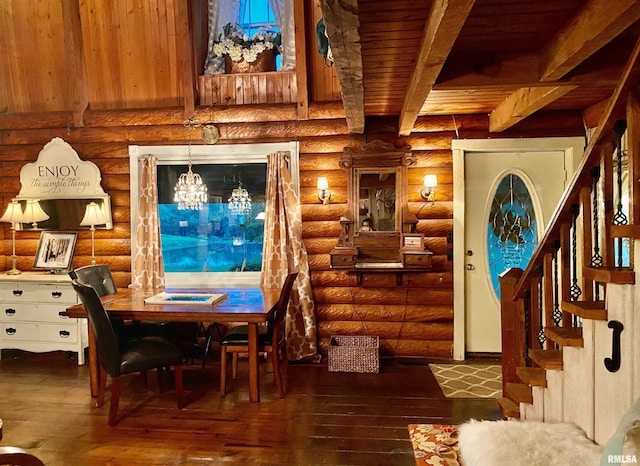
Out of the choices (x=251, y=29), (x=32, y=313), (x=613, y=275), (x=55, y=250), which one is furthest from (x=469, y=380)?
(x=55, y=250)

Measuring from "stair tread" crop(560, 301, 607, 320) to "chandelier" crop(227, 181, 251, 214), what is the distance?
10.4 feet

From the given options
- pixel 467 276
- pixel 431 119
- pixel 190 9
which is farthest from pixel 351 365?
pixel 190 9

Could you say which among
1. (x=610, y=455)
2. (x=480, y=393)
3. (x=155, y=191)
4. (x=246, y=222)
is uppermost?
(x=155, y=191)

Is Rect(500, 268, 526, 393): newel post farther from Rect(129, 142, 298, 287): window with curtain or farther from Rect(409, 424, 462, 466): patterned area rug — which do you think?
Rect(129, 142, 298, 287): window with curtain

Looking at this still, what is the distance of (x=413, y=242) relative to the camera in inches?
156

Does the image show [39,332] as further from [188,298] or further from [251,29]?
[251,29]

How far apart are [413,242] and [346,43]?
227 cm

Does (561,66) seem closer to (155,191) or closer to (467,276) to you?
(467,276)

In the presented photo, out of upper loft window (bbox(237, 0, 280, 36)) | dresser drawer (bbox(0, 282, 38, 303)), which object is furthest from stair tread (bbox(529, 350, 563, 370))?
dresser drawer (bbox(0, 282, 38, 303))

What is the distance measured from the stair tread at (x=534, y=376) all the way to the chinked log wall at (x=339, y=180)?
1939 mm

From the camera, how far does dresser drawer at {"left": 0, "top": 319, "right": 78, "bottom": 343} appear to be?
13.7 feet

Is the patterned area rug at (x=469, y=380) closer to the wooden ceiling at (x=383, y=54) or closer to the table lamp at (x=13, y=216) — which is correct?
the wooden ceiling at (x=383, y=54)

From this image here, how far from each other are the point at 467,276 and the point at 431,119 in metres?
1.50

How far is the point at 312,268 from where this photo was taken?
4324mm
